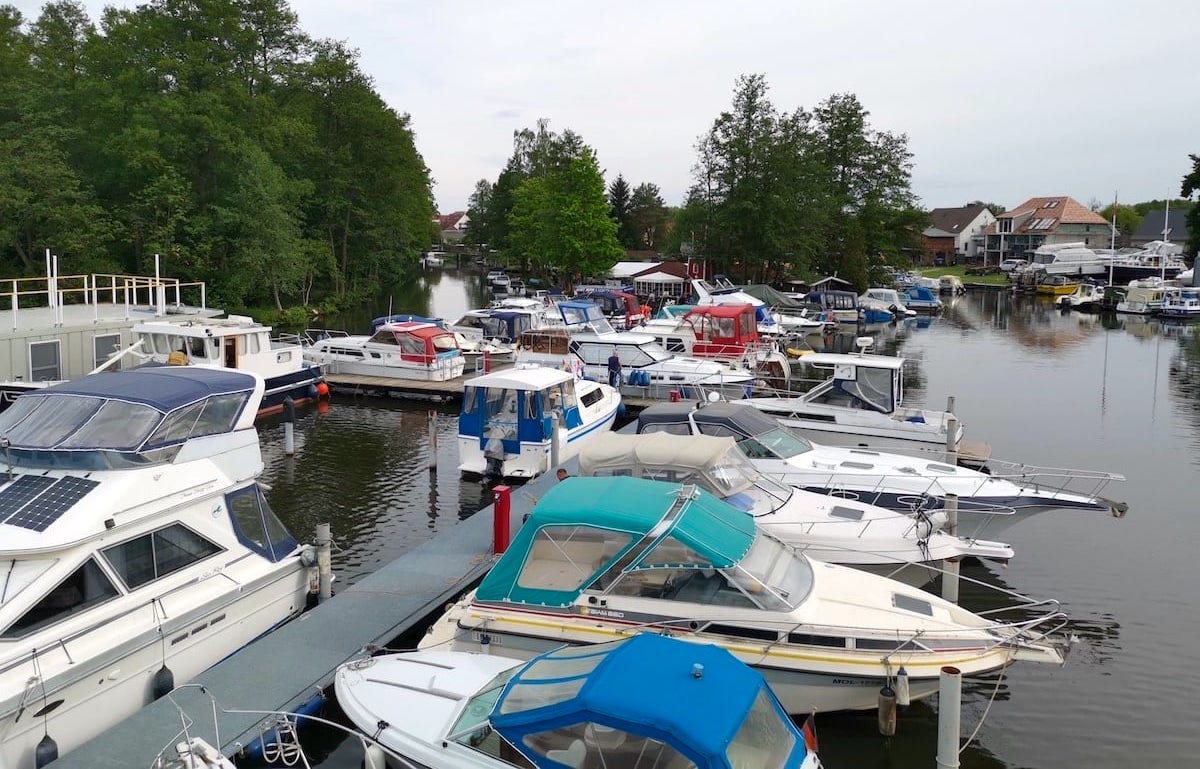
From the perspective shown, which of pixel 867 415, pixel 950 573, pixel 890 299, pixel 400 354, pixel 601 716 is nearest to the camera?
pixel 601 716

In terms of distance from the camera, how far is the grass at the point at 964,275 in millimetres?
98775

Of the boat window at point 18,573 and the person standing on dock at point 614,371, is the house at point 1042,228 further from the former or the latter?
the boat window at point 18,573

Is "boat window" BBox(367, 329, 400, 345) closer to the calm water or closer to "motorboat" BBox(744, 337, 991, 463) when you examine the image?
the calm water

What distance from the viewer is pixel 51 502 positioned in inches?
376

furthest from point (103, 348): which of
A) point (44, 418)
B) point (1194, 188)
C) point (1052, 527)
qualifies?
point (1194, 188)

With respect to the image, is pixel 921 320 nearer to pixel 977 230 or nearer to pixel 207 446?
pixel 207 446

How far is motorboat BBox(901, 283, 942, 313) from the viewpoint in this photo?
2687 inches

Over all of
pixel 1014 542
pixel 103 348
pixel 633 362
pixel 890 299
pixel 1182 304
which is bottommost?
pixel 1014 542

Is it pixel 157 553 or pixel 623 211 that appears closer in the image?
pixel 157 553

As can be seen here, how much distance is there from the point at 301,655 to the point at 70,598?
8.10 ft

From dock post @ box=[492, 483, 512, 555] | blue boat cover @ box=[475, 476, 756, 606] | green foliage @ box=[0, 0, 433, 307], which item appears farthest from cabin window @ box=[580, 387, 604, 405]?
green foliage @ box=[0, 0, 433, 307]

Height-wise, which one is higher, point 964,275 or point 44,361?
point 964,275

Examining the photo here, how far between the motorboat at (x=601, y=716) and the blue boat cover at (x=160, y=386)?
550 cm

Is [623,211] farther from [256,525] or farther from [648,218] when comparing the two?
[256,525]
